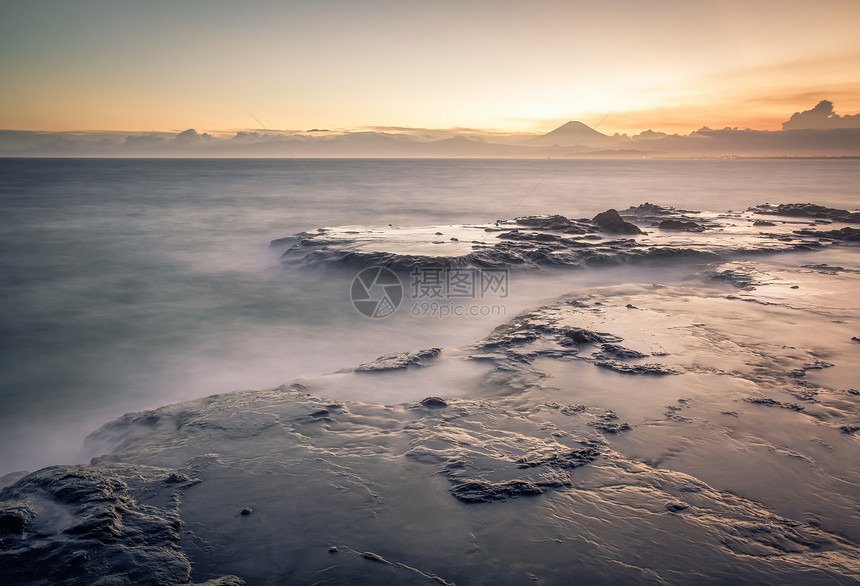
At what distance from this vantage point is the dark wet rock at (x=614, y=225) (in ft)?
64.1

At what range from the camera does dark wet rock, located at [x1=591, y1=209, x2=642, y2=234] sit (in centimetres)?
1955

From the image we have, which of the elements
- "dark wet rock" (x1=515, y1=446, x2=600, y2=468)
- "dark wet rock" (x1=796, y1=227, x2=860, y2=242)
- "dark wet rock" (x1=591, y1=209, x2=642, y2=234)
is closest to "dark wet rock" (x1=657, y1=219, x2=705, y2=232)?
"dark wet rock" (x1=591, y1=209, x2=642, y2=234)

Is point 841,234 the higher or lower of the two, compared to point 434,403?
higher

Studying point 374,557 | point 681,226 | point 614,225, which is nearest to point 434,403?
point 374,557

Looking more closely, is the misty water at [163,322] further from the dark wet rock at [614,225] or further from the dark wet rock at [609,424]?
the dark wet rock at [614,225]

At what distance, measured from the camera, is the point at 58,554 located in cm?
315

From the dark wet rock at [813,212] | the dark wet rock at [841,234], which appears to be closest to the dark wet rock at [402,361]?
the dark wet rock at [841,234]

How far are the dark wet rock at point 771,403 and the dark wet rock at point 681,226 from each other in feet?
57.1

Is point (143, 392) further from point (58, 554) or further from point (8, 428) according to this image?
point (58, 554)

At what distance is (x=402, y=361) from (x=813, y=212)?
96.2 ft

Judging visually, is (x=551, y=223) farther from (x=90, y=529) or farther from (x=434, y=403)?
(x=90, y=529)

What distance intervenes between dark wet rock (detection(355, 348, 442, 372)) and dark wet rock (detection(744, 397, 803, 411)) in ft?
14.0

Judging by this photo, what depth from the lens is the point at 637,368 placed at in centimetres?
646

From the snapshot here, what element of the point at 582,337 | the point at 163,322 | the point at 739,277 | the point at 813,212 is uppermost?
the point at 813,212
